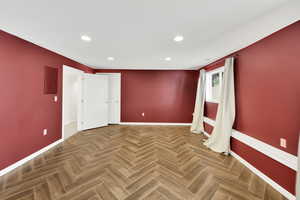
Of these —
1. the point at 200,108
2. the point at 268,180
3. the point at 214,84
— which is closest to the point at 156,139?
the point at 200,108

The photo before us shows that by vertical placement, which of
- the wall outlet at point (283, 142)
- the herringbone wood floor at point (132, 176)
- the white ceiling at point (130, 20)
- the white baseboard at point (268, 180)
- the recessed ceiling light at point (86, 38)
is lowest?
the herringbone wood floor at point (132, 176)

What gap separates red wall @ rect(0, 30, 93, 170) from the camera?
1991mm

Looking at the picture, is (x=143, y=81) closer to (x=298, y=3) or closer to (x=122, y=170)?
(x=122, y=170)

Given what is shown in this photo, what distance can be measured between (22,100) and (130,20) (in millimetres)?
2398

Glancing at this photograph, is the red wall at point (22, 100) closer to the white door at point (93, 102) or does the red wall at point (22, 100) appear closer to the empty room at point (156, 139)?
the empty room at point (156, 139)

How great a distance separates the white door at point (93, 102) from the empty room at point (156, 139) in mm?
911

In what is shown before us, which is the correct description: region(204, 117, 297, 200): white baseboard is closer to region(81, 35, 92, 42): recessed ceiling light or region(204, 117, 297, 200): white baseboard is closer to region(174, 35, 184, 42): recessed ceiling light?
region(174, 35, 184, 42): recessed ceiling light

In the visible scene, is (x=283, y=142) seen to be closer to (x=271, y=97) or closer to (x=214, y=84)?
(x=271, y=97)

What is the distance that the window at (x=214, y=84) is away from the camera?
3.52m

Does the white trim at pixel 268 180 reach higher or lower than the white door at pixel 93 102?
lower

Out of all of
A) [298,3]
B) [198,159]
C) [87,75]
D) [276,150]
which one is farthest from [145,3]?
[87,75]

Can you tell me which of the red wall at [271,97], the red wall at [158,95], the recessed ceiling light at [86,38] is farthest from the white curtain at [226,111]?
the recessed ceiling light at [86,38]

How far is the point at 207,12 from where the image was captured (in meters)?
1.44

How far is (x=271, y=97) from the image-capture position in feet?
6.23
